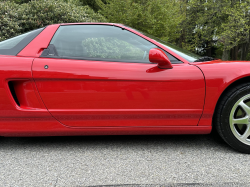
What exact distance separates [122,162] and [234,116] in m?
1.16

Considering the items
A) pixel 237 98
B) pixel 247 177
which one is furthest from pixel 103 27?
pixel 247 177

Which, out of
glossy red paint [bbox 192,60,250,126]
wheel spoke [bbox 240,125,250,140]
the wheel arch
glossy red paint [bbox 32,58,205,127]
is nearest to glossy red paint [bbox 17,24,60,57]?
glossy red paint [bbox 32,58,205,127]

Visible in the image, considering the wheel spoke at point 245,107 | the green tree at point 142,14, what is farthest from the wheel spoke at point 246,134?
the green tree at point 142,14

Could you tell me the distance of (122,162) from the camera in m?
1.88

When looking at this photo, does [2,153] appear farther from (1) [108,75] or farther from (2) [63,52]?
(1) [108,75]

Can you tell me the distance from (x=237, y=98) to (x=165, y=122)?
71 centimetres

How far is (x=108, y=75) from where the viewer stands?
1921 millimetres

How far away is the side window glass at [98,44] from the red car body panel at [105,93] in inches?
4.0

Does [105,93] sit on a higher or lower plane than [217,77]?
lower

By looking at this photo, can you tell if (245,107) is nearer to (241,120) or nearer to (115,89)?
(241,120)

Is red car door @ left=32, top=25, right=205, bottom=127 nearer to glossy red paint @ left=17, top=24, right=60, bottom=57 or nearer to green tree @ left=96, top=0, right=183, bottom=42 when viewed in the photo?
glossy red paint @ left=17, top=24, right=60, bottom=57

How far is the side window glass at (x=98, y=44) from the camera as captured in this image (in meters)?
2.04

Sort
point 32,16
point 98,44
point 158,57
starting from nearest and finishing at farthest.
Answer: point 158,57
point 98,44
point 32,16

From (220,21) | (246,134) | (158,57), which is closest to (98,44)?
(158,57)
